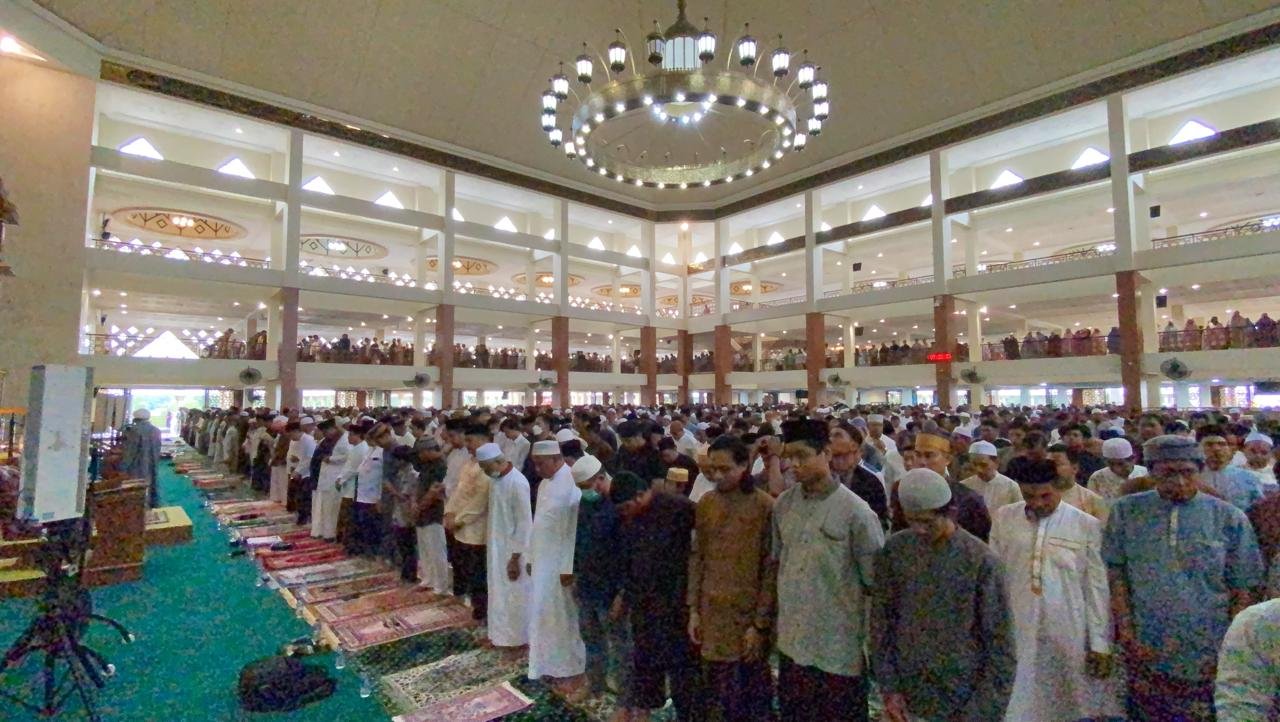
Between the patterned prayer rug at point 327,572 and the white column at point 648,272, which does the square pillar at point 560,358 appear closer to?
the white column at point 648,272

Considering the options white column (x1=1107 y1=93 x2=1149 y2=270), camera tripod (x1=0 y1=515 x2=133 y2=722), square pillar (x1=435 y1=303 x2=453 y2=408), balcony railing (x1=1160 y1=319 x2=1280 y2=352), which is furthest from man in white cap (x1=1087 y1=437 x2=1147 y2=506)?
square pillar (x1=435 y1=303 x2=453 y2=408)

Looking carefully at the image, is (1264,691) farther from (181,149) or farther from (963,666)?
(181,149)

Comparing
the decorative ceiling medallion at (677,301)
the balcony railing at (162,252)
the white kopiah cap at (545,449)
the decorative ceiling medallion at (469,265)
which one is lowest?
the white kopiah cap at (545,449)

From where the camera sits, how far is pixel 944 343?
18703 millimetres

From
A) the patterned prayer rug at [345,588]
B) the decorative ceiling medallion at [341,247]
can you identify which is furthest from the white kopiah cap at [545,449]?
the decorative ceiling medallion at [341,247]

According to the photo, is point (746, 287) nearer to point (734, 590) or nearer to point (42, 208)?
point (42, 208)

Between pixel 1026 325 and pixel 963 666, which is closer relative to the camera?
pixel 963 666

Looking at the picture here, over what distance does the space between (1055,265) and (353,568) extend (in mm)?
18292

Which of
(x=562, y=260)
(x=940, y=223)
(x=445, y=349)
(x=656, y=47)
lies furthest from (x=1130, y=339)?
(x=445, y=349)

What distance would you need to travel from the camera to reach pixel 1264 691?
4.34 feet

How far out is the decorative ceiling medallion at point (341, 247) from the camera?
2188 cm

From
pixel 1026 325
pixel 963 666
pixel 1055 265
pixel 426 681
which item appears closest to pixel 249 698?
pixel 426 681

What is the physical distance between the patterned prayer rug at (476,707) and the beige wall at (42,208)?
1472 cm

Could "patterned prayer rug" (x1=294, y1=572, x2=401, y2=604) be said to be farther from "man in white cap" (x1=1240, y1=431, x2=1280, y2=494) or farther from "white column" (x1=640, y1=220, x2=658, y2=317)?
"white column" (x1=640, y1=220, x2=658, y2=317)
